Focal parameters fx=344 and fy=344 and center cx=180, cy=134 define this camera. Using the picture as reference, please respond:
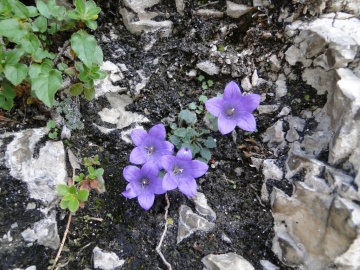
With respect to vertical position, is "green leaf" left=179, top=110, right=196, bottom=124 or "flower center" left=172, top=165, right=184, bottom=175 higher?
"green leaf" left=179, top=110, right=196, bottom=124

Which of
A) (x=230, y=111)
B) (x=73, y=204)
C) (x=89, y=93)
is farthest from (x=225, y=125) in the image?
(x=73, y=204)

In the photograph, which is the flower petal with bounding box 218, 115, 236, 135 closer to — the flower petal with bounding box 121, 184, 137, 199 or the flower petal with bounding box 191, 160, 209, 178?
the flower petal with bounding box 191, 160, 209, 178

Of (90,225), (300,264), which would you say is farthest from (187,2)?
(300,264)

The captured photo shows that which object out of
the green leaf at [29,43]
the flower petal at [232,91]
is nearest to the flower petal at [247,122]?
the flower petal at [232,91]

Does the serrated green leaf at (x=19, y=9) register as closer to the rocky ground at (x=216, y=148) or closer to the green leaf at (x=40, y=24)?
the green leaf at (x=40, y=24)

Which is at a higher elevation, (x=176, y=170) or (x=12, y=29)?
(x=12, y=29)

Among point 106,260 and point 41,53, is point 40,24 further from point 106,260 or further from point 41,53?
point 106,260

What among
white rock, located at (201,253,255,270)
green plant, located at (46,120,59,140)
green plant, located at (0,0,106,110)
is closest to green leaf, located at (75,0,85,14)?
green plant, located at (0,0,106,110)
